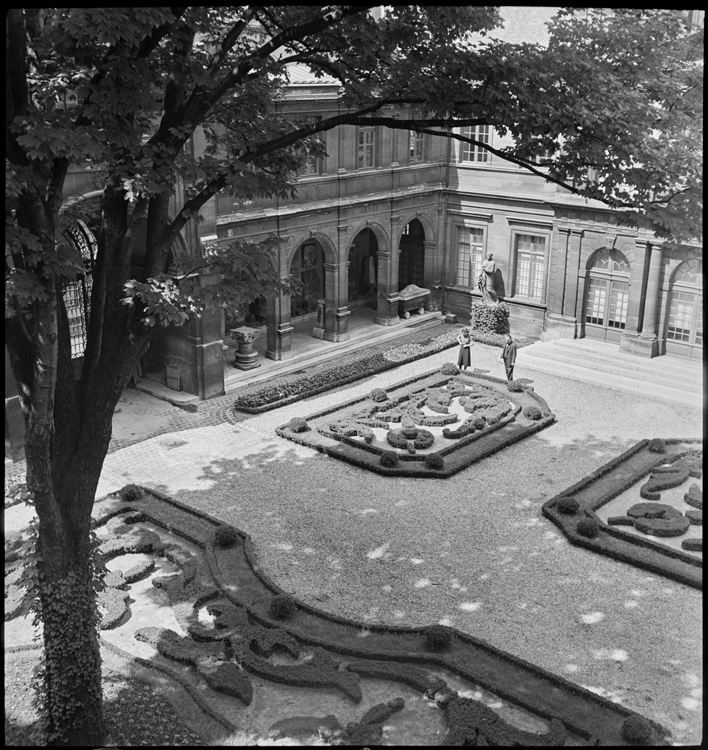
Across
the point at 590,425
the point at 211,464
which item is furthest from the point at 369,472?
the point at 590,425

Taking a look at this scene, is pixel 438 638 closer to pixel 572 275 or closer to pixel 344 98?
pixel 344 98

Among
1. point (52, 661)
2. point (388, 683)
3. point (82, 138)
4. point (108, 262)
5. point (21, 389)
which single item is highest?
point (82, 138)

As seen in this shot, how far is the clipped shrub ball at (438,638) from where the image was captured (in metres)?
14.1

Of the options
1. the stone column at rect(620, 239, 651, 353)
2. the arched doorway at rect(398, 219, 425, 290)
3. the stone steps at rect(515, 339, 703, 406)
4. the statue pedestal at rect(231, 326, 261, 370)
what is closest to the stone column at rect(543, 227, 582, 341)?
the stone steps at rect(515, 339, 703, 406)

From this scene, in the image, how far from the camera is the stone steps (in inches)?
1075

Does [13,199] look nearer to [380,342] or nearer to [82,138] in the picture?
[82,138]

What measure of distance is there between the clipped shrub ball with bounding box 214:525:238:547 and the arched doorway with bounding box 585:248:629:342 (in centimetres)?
1829

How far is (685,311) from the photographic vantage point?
28953 mm

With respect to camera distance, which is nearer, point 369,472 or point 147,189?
point 147,189

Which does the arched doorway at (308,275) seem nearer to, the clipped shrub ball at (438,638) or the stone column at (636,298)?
the stone column at (636,298)

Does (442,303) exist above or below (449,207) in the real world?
below

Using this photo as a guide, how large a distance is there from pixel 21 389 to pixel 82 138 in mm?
3331

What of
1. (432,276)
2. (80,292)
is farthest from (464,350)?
(80,292)

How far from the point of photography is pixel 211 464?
21.6 meters
